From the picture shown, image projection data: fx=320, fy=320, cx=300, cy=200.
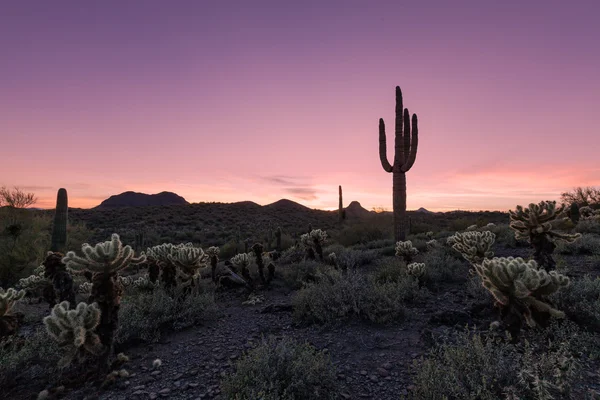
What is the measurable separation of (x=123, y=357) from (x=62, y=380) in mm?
661

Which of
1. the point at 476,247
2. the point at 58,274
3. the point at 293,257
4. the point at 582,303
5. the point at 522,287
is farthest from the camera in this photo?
the point at 293,257

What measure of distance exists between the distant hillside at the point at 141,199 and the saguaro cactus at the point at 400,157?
82649 millimetres

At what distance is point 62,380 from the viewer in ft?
12.8

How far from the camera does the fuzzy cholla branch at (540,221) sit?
579 cm

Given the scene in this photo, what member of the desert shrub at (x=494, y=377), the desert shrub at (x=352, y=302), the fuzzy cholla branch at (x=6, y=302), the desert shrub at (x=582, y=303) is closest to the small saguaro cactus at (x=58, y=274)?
the fuzzy cholla branch at (x=6, y=302)

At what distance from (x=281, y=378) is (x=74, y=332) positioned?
8.19 feet

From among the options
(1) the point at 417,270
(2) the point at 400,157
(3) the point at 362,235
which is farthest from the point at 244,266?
(3) the point at 362,235

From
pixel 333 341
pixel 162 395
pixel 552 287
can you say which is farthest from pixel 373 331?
pixel 162 395

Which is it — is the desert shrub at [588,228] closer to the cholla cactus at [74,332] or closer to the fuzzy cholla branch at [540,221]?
the fuzzy cholla branch at [540,221]

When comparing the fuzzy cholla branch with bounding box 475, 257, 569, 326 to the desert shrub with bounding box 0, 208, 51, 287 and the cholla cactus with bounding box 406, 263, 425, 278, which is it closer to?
the cholla cactus with bounding box 406, 263, 425, 278

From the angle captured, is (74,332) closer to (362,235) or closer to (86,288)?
(86,288)

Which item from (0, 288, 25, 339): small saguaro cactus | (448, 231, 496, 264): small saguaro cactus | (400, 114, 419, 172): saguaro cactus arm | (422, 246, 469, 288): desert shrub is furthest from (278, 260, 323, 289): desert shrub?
(400, 114, 419, 172): saguaro cactus arm

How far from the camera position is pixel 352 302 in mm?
5695

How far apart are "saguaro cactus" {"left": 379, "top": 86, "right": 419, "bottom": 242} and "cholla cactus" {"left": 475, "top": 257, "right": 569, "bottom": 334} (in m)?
8.58
